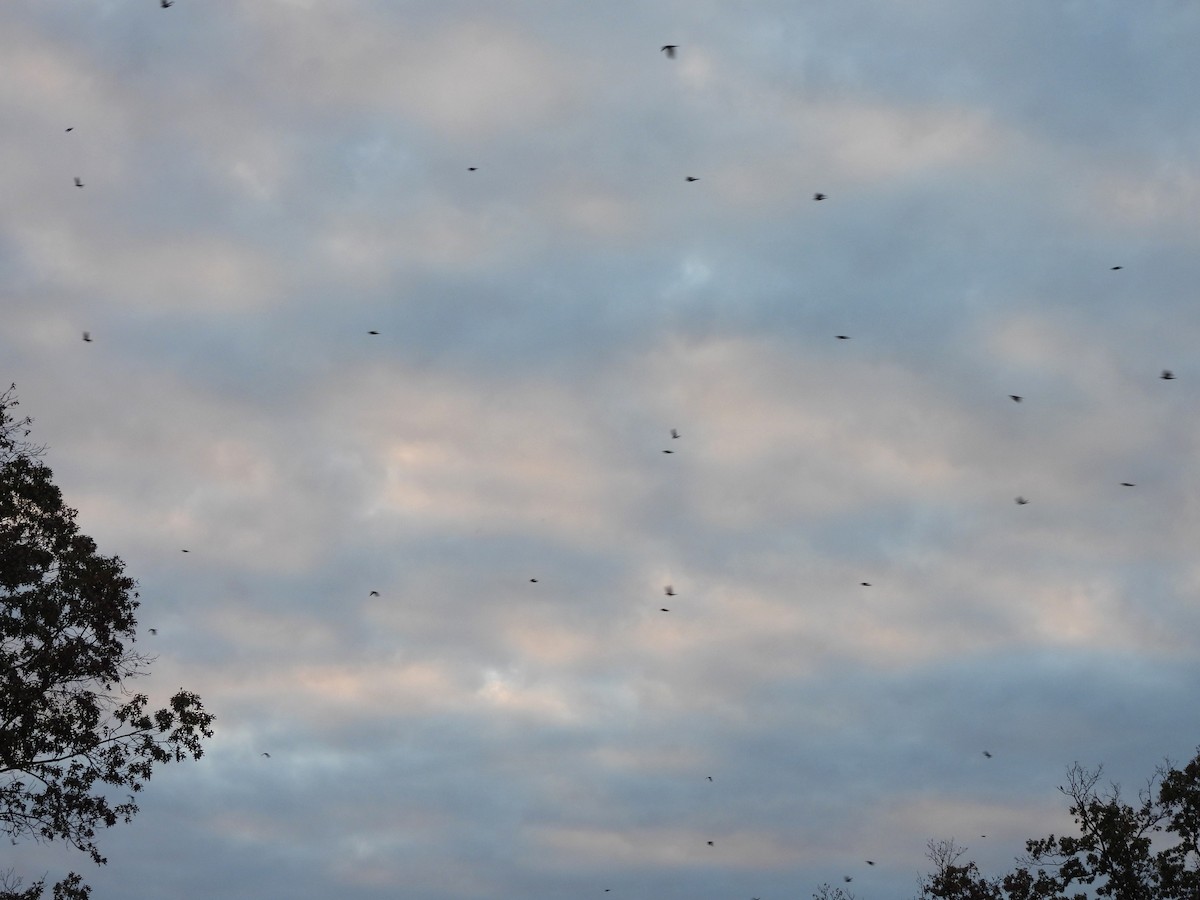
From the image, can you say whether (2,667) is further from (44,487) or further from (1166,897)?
(1166,897)

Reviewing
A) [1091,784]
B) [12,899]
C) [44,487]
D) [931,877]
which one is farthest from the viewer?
[931,877]

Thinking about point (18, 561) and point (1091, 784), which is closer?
point (18, 561)

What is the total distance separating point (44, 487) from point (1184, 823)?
46.9m

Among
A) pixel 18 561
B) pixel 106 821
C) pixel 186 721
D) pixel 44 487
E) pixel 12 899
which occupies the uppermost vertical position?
pixel 44 487

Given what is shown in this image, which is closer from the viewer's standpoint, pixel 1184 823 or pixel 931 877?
pixel 1184 823

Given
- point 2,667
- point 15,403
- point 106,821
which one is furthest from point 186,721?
point 15,403

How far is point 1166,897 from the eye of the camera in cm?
4934

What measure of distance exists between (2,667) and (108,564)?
13.0 ft

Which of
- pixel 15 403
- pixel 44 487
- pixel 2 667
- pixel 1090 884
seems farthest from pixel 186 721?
pixel 1090 884

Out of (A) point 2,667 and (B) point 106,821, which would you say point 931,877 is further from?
(A) point 2,667

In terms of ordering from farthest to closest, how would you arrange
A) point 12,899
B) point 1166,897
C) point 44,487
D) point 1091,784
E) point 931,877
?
point 931,877 → point 1091,784 → point 1166,897 → point 44,487 → point 12,899

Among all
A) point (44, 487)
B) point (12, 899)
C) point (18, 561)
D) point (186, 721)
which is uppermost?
point (44, 487)

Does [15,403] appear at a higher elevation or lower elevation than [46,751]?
higher

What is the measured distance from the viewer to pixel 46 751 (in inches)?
1180
